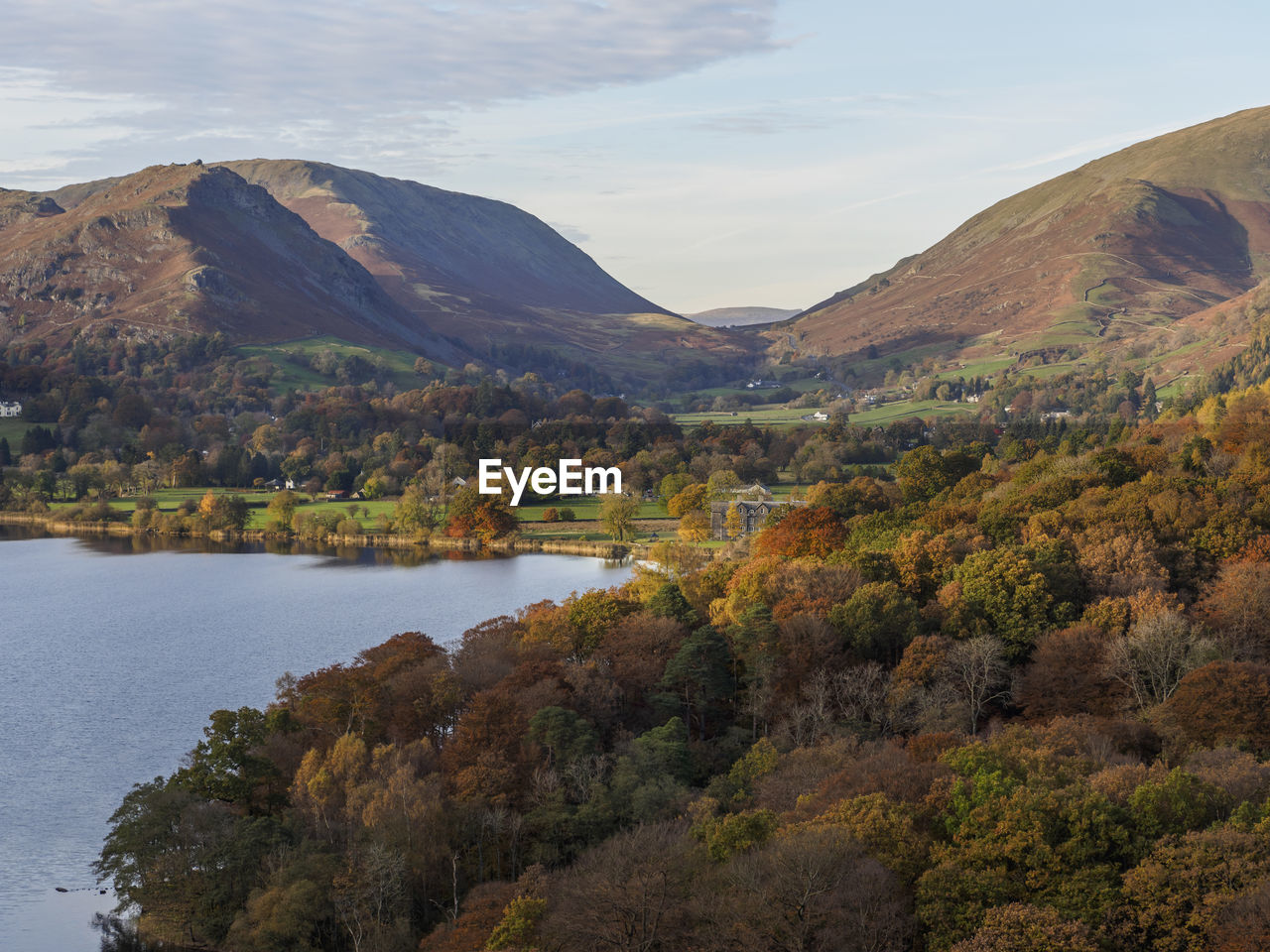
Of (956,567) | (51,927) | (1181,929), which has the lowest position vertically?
(51,927)

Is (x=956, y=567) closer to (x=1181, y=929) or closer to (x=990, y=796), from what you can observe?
(x=990, y=796)

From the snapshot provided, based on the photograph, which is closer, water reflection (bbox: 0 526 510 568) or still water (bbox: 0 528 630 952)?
still water (bbox: 0 528 630 952)

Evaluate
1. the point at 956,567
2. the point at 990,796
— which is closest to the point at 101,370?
the point at 956,567

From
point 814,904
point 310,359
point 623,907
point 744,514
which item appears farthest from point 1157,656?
point 310,359

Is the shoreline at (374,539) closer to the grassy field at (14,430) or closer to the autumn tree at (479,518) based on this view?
the autumn tree at (479,518)

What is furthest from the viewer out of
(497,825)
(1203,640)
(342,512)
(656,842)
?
(342,512)

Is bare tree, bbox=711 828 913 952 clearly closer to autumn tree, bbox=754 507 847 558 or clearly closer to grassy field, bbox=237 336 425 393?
autumn tree, bbox=754 507 847 558

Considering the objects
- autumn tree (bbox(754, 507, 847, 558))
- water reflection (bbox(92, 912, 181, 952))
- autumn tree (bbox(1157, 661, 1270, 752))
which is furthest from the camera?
autumn tree (bbox(754, 507, 847, 558))

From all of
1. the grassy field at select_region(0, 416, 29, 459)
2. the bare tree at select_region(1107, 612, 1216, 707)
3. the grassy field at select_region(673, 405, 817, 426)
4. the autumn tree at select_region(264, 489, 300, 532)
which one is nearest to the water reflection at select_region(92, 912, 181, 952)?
the bare tree at select_region(1107, 612, 1216, 707)
